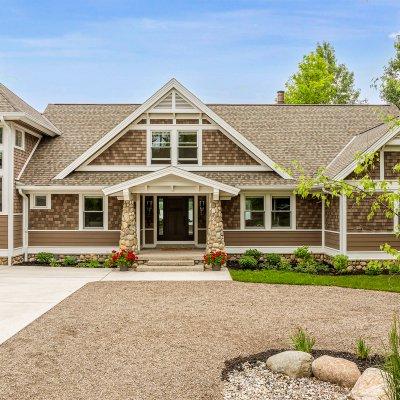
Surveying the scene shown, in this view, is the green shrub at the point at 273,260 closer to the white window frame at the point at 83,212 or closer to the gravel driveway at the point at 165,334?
the gravel driveway at the point at 165,334

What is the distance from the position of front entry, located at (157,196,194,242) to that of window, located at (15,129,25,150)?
574cm

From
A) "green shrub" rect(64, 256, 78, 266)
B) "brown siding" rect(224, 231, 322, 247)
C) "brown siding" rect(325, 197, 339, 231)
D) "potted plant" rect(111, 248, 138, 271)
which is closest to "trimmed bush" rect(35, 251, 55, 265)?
"green shrub" rect(64, 256, 78, 266)

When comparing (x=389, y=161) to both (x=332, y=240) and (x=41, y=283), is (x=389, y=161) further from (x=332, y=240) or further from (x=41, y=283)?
(x=41, y=283)

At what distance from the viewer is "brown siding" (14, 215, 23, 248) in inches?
695

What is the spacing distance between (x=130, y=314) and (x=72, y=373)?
361 cm

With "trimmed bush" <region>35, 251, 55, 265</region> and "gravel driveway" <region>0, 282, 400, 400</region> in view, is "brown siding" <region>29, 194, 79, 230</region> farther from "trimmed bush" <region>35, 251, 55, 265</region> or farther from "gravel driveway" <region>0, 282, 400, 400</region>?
"gravel driveway" <region>0, 282, 400, 400</region>

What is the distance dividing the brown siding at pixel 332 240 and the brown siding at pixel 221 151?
3.90m

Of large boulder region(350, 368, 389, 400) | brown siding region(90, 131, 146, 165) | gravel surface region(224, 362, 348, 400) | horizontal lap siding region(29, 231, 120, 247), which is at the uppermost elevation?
brown siding region(90, 131, 146, 165)

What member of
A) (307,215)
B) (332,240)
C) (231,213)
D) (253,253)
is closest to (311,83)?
(307,215)

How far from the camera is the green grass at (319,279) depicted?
13.8 metres

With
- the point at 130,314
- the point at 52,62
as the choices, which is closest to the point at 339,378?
the point at 130,314

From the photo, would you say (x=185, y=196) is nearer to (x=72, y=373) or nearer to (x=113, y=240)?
(x=113, y=240)

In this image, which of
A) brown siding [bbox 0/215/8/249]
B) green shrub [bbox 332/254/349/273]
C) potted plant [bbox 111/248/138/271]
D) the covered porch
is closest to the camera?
green shrub [bbox 332/254/349/273]

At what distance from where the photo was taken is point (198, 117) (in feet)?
62.5
